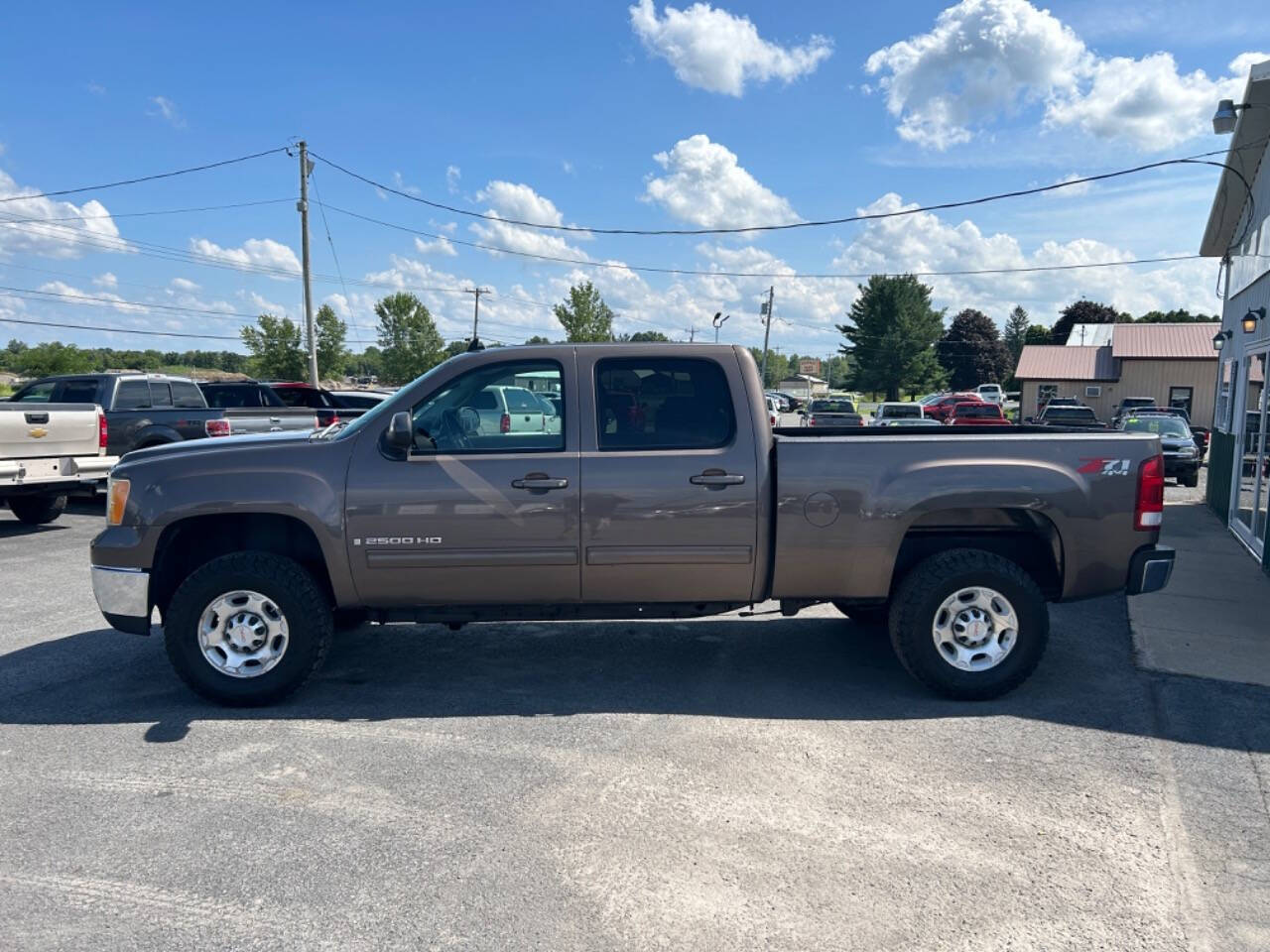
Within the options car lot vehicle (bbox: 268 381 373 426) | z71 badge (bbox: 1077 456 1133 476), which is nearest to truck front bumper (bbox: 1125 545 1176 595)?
z71 badge (bbox: 1077 456 1133 476)

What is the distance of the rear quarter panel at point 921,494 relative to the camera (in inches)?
197

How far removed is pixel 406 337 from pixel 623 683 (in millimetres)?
72284

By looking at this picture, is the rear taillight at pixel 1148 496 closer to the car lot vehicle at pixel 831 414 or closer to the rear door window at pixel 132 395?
the rear door window at pixel 132 395

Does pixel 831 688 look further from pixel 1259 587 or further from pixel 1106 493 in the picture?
pixel 1259 587

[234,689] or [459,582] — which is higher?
[459,582]

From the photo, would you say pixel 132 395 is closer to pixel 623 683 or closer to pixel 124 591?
pixel 124 591

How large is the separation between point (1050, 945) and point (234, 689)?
4.08m

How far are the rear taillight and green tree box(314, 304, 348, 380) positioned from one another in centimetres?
6648

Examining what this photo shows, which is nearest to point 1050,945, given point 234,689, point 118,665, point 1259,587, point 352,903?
point 352,903

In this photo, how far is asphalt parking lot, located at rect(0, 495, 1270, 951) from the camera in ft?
10.0

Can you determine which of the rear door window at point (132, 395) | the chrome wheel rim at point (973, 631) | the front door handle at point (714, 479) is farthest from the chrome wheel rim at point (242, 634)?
the rear door window at point (132, 395)

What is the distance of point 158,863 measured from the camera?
133 inches

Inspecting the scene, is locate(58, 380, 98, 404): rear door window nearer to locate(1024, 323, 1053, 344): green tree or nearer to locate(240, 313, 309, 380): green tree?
locate(240, 313, 309, 380): green tree

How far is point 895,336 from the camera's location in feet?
255
